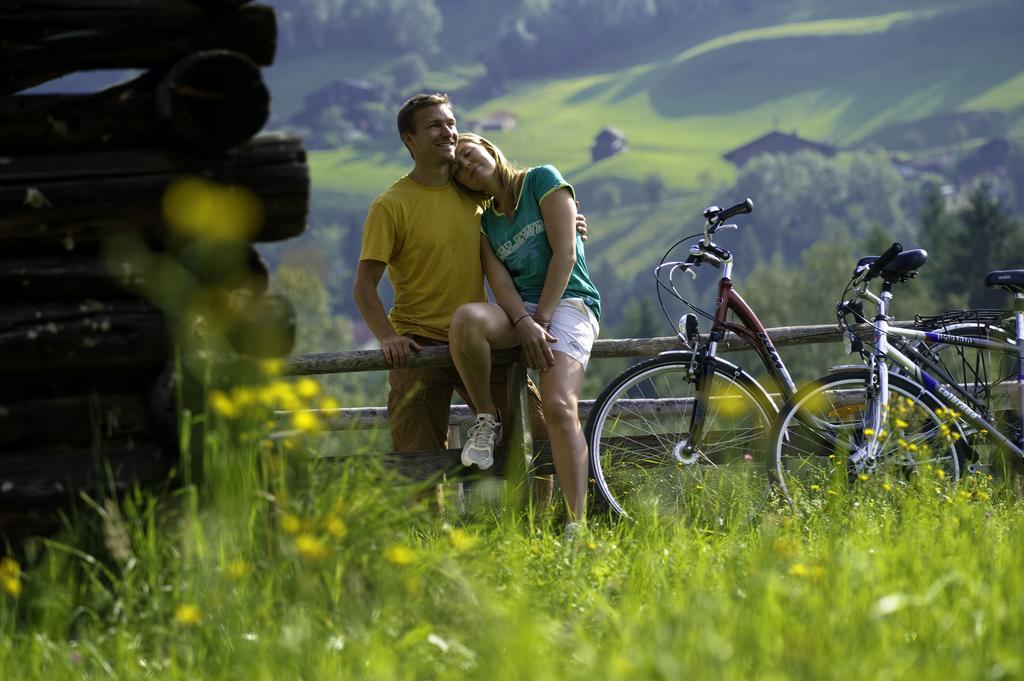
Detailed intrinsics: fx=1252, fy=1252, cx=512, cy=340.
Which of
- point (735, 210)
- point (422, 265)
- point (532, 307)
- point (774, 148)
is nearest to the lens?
point (532, 307)

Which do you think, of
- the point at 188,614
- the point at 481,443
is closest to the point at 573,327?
the point at 481,443

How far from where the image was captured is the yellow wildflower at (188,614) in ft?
10.0

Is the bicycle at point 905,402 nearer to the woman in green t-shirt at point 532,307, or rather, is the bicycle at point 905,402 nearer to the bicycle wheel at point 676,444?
the bicycle wheel at point 676,444

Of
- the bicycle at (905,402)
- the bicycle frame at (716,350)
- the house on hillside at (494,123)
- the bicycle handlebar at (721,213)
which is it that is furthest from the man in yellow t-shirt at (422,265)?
the house on hillside at (494,123)

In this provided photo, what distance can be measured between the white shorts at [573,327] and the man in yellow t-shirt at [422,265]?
16.3 inches

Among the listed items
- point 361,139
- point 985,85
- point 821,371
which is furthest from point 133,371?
point 361,139

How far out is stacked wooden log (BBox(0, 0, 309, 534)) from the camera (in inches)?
151

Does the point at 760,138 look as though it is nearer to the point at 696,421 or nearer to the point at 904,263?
the point at 904,263

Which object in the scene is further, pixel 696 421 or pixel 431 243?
pixel 696 421

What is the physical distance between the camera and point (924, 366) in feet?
19.1

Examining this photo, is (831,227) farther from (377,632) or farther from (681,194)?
(377,632)

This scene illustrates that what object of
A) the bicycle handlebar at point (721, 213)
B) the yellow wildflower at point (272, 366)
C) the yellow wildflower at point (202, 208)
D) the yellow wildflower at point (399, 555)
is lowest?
the yellow wildflower at point (399, 555)

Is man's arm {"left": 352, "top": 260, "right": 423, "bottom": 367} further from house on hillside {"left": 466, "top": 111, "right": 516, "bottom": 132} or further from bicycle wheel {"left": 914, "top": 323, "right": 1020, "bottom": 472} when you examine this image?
house on hillside {"left": 466, "top": 111, "right": 516, "bottom": 132}

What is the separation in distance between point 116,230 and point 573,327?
80.8 inches
